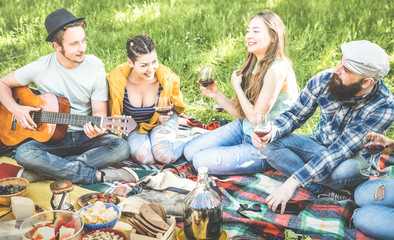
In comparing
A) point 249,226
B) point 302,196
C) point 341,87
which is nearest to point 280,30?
point 341,87

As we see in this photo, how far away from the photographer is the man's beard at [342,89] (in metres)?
2.96

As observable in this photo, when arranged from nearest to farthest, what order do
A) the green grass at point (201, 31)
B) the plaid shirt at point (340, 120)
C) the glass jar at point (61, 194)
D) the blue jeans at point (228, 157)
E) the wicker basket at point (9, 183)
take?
the glass jar at point (61, 194), the wicker basket at point (9, 183), the plaid shirt at point (340, 120), the blue jeans at point (228, 157), the green grass at point (201, 31)

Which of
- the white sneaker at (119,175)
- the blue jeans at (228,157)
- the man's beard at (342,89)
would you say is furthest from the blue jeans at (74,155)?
the man's beard at (342,89)

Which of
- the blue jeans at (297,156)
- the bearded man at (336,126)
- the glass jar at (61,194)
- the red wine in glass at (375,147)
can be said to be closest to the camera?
the glass jar at (61,194)

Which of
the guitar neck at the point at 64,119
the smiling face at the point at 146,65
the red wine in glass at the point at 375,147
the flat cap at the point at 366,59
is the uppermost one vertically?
the flat cap at the point at 366,59

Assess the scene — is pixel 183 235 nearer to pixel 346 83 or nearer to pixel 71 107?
pixel 346 83

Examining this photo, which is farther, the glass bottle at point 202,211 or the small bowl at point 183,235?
the small bowl at point 183,235

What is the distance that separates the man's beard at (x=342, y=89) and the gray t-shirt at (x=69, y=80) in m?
2.16

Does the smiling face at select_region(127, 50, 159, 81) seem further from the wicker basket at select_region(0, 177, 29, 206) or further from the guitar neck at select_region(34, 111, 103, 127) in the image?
the wicker basket at select_region(0, 177, 29, 206)

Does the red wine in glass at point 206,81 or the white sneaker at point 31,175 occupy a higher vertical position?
the red wine in glass at point 206,81

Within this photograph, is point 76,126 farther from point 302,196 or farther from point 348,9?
point 348,9

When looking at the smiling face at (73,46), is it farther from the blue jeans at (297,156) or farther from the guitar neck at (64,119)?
the blue jeans at (297,156)

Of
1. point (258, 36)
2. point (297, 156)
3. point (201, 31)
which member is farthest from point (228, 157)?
point (201, 31)

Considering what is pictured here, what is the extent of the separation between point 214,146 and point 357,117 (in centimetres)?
140
